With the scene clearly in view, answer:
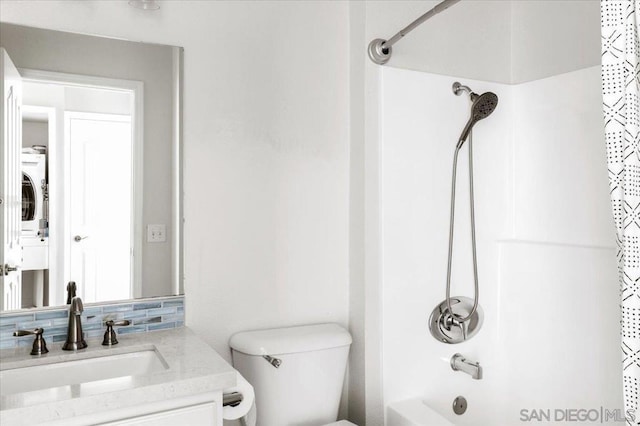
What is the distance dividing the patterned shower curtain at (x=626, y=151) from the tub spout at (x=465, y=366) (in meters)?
0.72

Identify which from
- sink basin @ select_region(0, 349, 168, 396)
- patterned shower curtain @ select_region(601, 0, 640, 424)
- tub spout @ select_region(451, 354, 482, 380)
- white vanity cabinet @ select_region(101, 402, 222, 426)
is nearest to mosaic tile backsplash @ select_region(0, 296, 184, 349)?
sink basin @ select_region(0, 349, 168, 396)

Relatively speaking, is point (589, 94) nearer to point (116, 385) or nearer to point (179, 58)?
point (179, 58)

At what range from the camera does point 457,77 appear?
211cm

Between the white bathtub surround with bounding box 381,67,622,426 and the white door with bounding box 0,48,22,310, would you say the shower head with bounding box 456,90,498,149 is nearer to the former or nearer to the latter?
the white bathtub surround with bounding box 381,67,622,426

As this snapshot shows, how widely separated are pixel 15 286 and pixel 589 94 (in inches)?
84.2

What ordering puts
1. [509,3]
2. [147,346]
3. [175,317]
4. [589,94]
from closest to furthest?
[147,346] < [175,317] < [589,94] < [509,3]

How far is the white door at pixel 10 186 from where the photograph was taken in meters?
1.54

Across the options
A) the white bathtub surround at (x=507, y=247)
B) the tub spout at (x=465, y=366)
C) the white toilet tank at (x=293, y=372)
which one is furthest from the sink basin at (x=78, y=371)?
the tub spout at (x=465, y=366)

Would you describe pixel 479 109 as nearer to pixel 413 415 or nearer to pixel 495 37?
pixel 495 37

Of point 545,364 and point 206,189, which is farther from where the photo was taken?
point 545,364

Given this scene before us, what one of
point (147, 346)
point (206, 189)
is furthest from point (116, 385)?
point (206, 189)

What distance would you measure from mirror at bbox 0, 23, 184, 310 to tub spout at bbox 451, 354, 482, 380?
3.78 ft

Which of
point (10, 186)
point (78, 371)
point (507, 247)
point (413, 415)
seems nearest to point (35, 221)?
point (10, 186)

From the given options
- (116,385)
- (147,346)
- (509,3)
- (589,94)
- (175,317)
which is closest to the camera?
(116,385)
